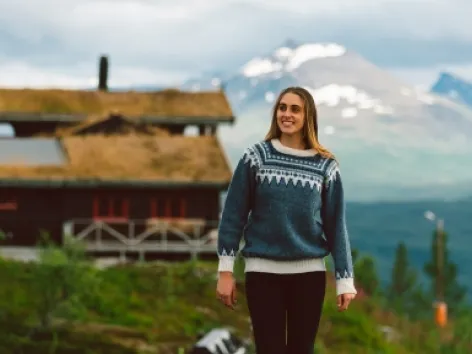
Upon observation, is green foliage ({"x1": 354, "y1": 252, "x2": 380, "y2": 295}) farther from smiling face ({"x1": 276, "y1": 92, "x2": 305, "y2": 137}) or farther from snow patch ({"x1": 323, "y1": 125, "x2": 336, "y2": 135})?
snow patch ({"x1": 323, "y1": 125, "x2": 336, "y2": 135})

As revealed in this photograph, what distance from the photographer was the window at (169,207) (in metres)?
32.4

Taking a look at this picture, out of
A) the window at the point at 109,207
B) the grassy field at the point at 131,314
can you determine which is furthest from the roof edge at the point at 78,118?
the grassy field at the point at 131,314

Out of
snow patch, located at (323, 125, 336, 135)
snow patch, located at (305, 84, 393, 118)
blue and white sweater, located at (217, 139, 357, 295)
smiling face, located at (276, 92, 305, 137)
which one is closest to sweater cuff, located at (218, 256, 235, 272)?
blue and white sweater, located at (217, 139, 357, 295)

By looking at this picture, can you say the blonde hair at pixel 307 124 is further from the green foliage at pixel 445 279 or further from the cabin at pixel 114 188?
the green foliage at pixel 445 279

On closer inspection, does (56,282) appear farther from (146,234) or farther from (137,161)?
(137,161)

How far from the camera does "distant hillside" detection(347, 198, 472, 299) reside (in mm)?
138250

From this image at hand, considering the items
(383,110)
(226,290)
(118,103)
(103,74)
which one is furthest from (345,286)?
(383,110)

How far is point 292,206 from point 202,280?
22.8m

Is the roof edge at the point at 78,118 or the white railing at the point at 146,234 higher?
the roof edge at the point at 78,118

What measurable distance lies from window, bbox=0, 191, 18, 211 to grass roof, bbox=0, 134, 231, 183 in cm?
72

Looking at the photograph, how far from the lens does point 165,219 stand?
106ft

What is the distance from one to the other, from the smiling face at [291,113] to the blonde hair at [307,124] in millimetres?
16

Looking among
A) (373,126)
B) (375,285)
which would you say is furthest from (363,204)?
(375,285)

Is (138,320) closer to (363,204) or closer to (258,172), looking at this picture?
(258,172)
